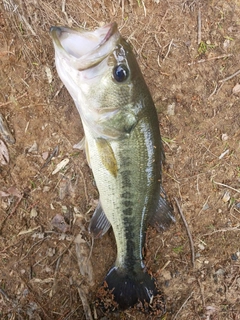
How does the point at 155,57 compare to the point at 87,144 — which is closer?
the point at 87,144

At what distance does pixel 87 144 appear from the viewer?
2.94m

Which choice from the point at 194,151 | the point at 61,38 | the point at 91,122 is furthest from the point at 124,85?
the point at 194,151

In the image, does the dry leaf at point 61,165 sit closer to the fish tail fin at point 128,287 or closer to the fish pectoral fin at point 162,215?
the fish pectoral fin at point 162,215

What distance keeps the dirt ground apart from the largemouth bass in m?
0.30

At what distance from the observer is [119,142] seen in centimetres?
277

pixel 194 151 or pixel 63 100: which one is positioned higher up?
pixel 63 100

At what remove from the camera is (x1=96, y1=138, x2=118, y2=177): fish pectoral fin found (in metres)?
2.78

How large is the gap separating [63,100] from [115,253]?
167cm

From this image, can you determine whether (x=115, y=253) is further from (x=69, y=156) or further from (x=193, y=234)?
(x=69, y=156)

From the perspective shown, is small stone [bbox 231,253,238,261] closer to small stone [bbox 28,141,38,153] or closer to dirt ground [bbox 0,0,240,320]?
dirt ground [bbox 0,0,240,320]

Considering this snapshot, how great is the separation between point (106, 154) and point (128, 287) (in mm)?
1374

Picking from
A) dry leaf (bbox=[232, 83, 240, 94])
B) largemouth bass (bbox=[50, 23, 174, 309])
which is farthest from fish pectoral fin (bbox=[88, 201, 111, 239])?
dry leaf (bbox=[232, 83, 240, 94])

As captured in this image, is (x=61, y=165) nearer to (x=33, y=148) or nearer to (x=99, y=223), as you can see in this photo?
(x=33, y=148)

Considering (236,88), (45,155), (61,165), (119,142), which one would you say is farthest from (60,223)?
(236,88)
